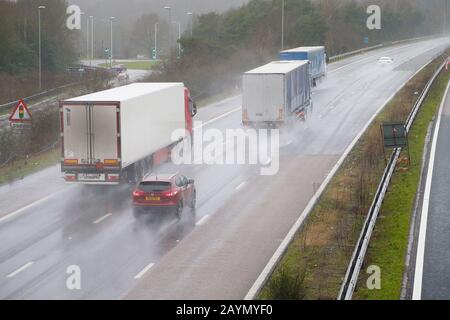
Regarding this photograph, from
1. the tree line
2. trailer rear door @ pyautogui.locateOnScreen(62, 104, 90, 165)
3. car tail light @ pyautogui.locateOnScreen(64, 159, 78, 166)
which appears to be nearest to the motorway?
car tail light @ pyautogui.locateOnScreen(64, 159, 78, 166)

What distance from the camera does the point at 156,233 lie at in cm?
2706

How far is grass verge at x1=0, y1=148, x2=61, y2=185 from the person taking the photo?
37.5 m

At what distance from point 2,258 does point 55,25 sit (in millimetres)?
80518

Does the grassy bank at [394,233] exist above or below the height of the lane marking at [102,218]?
above

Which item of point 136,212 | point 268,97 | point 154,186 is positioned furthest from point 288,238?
point 268,97

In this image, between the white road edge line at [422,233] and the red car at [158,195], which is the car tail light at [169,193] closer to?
the red car at [158,195]

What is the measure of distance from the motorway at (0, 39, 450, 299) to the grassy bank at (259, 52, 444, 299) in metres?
0.73

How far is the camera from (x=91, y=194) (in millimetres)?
33219

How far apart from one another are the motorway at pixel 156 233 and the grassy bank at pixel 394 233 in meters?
2.83

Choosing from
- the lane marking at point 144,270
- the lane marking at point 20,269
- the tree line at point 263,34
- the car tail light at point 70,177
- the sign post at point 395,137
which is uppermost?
the tree line at point 263,34

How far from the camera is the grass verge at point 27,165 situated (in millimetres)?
37494

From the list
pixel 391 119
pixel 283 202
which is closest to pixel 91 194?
pixel 283 202

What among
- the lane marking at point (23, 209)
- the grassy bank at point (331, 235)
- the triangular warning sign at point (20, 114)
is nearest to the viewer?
the grassy bank at point (331, 235)

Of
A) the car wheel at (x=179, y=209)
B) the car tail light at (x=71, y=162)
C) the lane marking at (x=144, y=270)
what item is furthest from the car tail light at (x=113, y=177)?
the lane marking at (x=144, y=270)
